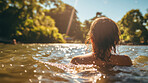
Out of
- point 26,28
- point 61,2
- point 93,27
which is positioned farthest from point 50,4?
point 93,27

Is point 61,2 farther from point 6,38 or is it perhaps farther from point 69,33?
point 69,33

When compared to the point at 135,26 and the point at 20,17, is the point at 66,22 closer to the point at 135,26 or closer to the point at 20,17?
the point at 135,26

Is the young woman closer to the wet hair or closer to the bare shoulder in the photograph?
the wet hair

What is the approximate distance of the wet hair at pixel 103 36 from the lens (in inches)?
104

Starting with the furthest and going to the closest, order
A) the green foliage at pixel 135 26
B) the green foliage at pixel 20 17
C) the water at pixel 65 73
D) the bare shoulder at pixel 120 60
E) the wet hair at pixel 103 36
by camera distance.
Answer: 1. the green foliage at pixel 135 26
2. the green foliage at pixel 20 17
3. the bare shoulder at pixel 120 60
4. the wet hair at pixel 103 36
5. the water at pixel 65 73

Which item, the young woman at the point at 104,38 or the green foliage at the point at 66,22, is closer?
the young woman at the point at 104,38

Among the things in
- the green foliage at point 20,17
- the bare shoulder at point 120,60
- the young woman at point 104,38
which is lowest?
the bare shoulder at point 120,60

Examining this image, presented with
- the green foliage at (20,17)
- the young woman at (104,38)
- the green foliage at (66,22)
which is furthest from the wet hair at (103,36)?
the green foliage at (66,22)

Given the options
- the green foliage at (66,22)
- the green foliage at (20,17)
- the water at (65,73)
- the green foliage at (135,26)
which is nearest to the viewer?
the water at (65,73)

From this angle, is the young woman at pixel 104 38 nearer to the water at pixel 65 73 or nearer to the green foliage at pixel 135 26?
the water at pixel 65 73

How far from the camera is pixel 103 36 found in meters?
2.65

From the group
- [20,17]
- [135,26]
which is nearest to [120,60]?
[20,17]

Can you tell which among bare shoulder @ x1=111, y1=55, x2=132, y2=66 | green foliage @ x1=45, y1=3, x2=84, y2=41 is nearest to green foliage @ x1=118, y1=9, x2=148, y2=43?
green foliage @ x1=45, y1=3, x2=84, y2=41

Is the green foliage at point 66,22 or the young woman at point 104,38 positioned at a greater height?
the green foliage at point 66,22
